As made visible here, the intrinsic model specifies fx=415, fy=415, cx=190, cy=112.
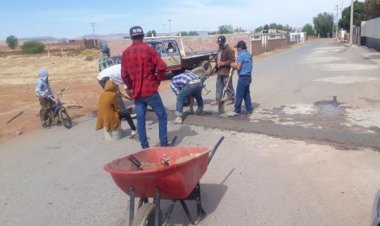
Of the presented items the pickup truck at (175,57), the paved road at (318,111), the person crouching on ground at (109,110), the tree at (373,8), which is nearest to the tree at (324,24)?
the tree at (373,8)

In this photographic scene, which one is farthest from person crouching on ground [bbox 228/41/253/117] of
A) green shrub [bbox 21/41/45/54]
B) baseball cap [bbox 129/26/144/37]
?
green shrub [bbox 21/41/45/54]

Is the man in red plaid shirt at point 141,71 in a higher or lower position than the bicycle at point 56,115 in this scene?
higher

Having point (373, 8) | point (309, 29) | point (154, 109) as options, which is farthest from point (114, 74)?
point (309, 29)

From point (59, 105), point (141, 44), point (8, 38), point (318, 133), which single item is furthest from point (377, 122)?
point (8, 38)

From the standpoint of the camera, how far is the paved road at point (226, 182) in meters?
4.50

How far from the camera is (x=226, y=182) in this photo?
541 centimetres

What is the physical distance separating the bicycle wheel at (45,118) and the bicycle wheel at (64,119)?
0.99ft

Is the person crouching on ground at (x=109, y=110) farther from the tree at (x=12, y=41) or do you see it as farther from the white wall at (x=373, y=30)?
the tree at (x=12, y=41)

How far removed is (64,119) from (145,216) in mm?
6540

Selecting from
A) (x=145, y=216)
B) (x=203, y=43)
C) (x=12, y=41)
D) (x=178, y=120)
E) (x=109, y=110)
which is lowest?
(x=178, y=120)

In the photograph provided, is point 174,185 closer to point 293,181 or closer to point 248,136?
point 293,181

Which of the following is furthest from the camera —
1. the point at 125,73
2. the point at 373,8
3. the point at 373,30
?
the point at 373,8

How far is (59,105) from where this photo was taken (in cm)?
952

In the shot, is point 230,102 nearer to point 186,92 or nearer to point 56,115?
point 186,92
